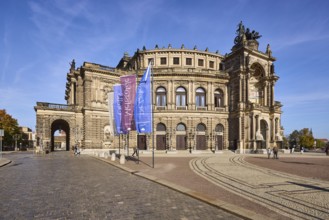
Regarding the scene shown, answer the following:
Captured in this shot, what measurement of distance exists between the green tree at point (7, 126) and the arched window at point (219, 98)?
186ft

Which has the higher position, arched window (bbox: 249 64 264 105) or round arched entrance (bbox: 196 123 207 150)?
arched window (bbox: 249 64 264 105)

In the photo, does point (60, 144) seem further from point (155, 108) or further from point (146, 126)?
point (146, 126)

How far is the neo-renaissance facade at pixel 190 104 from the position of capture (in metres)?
44.2

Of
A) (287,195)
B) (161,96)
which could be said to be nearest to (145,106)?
(287,195)

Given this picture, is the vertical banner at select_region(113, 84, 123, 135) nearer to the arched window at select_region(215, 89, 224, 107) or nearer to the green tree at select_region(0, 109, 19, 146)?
the arched window at select_region(215, 89, 224, 107)

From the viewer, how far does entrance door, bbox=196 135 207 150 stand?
48812mm

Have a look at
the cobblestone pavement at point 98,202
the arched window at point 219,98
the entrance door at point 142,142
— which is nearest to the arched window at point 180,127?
the entrance door at point 142,142

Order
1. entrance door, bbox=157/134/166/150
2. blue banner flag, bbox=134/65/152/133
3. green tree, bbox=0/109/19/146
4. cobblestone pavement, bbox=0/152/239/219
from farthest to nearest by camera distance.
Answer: green tree, bbox=0/109/19/146 → entrance door, bbox=157/134/166/150 → blue banner flag, bbox=134/65/152/133 → cobblestone pavement, bbox=0/152/239/219

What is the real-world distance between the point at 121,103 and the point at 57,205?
1934 cm

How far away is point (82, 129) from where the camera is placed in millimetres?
44625

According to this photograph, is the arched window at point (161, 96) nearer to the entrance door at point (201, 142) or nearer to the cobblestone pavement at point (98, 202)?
the entrance door at point (201, 142)

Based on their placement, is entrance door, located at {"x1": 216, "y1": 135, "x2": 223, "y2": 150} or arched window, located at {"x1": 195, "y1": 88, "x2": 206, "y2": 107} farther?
arched window, located at {"x1": 195, "y1": 88, "x2": 206, "y2": 107}

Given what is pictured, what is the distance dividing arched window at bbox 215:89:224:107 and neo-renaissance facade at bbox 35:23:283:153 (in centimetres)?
21

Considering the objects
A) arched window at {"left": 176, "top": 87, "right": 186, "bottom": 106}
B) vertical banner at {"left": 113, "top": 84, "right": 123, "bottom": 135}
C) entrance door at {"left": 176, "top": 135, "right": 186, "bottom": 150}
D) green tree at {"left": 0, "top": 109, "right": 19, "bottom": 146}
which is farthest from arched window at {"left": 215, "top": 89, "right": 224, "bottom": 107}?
green tree at {"left": 0, "top": 109, "right": 19, "bottom": 146}
